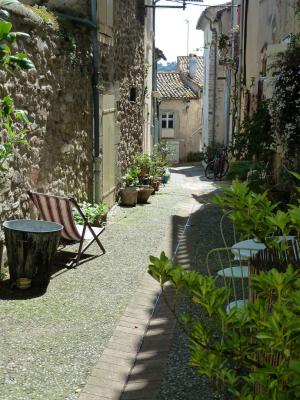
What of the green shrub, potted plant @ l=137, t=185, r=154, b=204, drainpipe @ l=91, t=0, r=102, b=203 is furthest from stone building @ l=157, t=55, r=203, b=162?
drainpipe @ l=91, t=0, r=102, b=203

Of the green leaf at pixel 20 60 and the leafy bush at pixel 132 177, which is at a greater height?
the green leaf at pixel 20 60

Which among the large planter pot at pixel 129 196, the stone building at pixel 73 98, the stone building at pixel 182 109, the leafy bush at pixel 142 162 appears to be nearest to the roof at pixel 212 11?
the stone building at pixel 182 109

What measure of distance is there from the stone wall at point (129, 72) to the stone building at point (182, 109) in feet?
53.3

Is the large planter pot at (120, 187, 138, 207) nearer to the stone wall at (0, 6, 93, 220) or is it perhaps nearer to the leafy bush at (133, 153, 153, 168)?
the leafy bush at (133, 153, 153, 168)

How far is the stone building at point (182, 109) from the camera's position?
94.6ft

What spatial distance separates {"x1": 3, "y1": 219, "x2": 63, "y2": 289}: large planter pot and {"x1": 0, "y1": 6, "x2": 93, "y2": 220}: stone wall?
461mm

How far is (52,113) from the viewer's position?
6.45m

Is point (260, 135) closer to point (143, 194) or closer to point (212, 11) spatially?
point (143, 194)

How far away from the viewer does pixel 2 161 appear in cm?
482

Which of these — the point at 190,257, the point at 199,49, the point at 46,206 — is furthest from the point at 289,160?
the point at 199,49

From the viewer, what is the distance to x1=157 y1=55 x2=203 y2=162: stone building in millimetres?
28828

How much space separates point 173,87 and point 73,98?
22.6m

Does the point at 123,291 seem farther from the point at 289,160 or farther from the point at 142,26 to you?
the point at 142,26

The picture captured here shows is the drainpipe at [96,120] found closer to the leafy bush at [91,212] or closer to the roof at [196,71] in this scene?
the leafy bush at [91,212]
